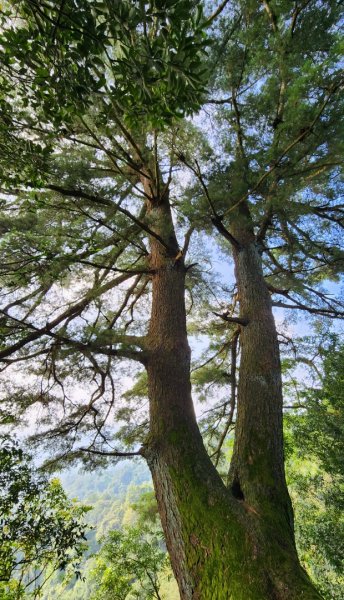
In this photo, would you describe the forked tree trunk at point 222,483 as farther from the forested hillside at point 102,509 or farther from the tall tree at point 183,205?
the forested hillside at point 102,509

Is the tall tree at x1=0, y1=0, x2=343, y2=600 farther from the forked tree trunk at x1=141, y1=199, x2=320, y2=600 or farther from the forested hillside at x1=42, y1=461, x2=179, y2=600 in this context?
the forested hillside at x1=42, y1=461, x2=179, y2=600

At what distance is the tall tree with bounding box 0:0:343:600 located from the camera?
3.52ft

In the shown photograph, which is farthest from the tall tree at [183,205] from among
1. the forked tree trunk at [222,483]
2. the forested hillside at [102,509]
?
the forested hillside at [102,509]

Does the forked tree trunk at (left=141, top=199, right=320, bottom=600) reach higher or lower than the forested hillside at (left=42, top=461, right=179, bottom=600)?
higher

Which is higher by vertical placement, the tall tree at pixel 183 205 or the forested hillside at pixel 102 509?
the tall tree at pixel 183 205

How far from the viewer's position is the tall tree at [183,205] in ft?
3.52

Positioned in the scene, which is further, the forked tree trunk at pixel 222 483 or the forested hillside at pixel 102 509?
the forested hillside at pixel 102 509

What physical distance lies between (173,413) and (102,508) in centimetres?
10547

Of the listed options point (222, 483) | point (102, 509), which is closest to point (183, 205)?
point (222, 483)

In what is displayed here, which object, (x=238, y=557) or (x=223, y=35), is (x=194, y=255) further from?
(x=238, y=557)

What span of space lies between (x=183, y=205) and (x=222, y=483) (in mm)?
2501

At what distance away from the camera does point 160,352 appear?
2.58 m

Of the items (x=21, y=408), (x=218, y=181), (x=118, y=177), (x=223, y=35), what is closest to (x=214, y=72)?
(x=223, y=35)

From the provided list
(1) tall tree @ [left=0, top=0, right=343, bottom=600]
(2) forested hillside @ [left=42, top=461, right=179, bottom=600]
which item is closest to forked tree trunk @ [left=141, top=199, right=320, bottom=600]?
(1) tall tree @ [left=0, top=0, right=343, bottom=600]
